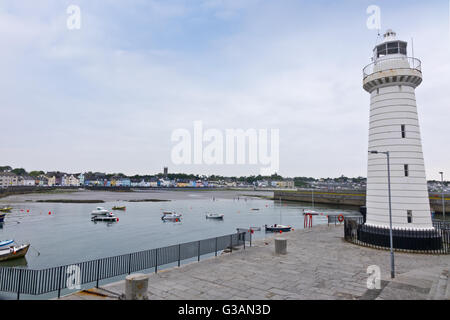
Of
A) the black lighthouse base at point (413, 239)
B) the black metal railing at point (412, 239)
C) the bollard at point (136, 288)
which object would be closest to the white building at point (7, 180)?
the bollard at point (136, 288)

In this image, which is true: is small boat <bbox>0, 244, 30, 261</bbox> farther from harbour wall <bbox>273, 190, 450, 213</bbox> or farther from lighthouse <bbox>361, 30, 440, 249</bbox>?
harbour wall <bbox>273, 190, 450, 213</bbox>

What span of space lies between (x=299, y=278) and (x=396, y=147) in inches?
499

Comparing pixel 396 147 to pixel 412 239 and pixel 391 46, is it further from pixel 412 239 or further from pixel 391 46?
pixel 391 46

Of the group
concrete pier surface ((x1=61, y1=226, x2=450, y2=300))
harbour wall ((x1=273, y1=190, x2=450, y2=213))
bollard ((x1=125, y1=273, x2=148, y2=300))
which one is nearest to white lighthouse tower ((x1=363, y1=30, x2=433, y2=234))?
concrete pier surface ((x1=61, y1=226, x2=450, y2=300))

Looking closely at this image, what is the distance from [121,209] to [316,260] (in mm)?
69910

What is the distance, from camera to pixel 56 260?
2791cm

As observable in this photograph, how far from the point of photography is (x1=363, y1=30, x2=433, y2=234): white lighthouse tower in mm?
19234

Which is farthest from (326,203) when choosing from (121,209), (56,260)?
(56,260)

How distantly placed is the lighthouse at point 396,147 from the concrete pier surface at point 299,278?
98.5 inches

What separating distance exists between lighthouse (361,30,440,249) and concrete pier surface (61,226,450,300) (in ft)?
8.21

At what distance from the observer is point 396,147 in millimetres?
19688

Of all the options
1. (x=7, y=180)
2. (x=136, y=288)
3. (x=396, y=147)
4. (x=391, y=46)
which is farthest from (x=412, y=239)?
(x=7, y=180)
